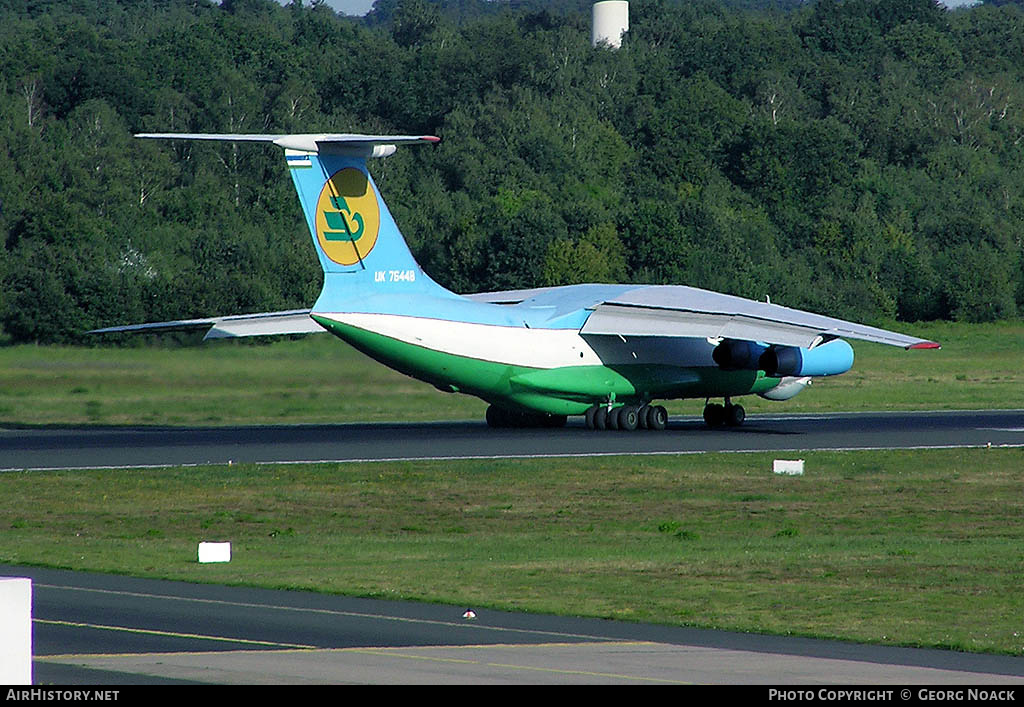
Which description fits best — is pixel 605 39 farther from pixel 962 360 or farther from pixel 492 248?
pixel 962 360

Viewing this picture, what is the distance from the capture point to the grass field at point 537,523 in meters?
17.9

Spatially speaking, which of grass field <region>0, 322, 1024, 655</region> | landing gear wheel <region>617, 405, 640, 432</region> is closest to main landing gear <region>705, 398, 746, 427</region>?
landing gear wheel <region>617, 405, 640, 432</region>

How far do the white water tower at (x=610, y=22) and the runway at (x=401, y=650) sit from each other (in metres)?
115

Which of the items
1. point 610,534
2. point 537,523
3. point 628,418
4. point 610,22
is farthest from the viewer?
point 610,22

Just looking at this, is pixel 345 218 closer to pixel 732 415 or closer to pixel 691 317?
pixel 691 317

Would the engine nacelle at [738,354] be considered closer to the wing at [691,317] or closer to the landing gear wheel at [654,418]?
the wing at [691,317]

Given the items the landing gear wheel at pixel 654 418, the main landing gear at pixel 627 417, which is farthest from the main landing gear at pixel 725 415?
the landing gear wheel at pixel 654 418

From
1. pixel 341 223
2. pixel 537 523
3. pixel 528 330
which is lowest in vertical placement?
pixel 537 523

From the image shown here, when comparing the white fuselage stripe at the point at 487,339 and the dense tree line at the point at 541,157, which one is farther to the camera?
the dense tree line at the point at 541,157

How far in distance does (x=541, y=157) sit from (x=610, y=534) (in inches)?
2925

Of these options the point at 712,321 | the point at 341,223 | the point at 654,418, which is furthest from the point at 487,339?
the point at 654,418

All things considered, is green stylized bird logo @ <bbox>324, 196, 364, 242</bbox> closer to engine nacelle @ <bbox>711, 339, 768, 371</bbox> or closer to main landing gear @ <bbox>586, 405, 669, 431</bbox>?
main landing gear @ <bbox>586, 405, 669, 431</bbox>

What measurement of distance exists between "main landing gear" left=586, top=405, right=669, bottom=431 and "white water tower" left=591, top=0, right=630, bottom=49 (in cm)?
Result: 8971

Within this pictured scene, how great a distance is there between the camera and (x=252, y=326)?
41250mm
